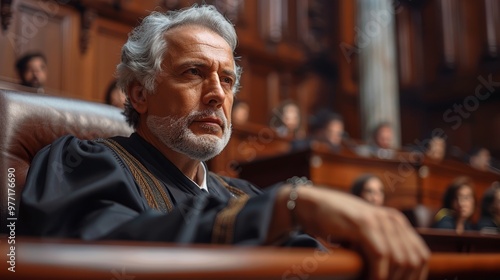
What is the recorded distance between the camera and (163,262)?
0.42 metres

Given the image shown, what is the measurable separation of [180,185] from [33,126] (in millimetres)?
302

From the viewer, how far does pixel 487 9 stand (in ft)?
17.1

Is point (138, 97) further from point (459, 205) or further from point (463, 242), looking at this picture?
point (459, 205)

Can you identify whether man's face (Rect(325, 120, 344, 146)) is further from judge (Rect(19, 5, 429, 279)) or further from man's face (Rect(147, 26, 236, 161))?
man's face (Rect(147, 26, 236, 161))

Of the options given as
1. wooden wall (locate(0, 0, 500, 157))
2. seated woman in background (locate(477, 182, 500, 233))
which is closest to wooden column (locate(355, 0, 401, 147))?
wooden wall (locate(0, 0, 500, 157))

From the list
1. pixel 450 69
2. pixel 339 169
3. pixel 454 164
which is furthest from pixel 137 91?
pixel 450 69

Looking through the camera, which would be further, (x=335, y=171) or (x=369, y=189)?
(x=335, y=171)

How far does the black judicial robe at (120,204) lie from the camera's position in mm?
665

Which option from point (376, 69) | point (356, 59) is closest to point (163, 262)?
point (376, 69)

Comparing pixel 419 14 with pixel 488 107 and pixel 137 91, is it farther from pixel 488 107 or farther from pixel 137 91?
pixel 137 91

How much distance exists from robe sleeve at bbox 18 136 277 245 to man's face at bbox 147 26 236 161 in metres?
0.17

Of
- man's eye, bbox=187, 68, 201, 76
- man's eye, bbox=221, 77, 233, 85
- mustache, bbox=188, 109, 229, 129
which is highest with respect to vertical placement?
man's eye, bbox=187, 68, 201, 76

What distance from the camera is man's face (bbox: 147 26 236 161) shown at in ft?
3.69

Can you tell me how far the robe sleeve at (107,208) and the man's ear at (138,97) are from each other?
225mm
